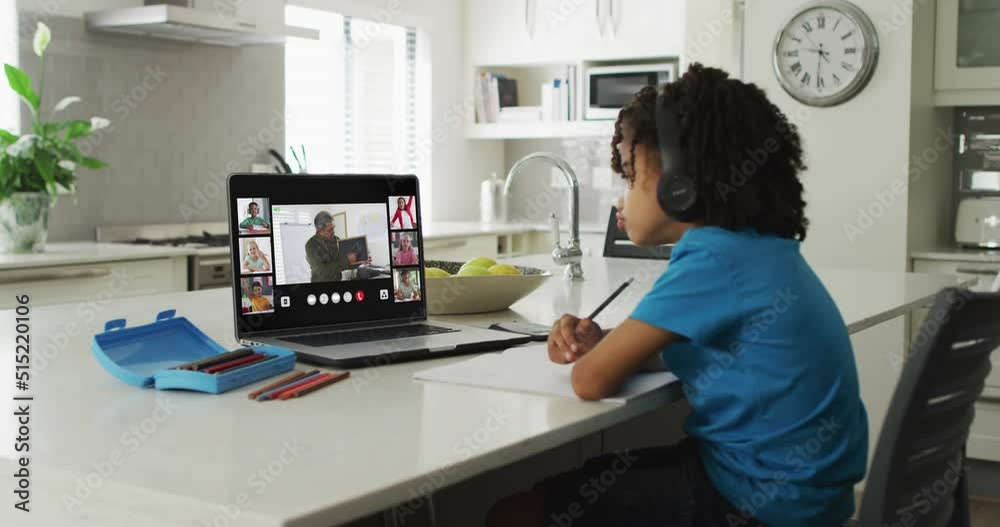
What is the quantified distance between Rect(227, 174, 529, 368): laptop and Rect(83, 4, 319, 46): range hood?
230 cm

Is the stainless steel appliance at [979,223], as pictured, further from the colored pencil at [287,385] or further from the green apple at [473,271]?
the colored pencil at [287,385]

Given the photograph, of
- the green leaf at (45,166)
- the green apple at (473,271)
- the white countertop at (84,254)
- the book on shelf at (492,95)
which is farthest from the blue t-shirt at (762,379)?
the book on shelf at (492,95)

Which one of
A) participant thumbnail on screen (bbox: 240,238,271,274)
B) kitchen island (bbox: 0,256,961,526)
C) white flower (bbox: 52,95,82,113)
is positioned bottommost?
kitchen island (bbox: 0,256,961,526)

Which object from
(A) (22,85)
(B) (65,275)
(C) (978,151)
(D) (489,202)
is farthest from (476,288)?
(D) (489,202)

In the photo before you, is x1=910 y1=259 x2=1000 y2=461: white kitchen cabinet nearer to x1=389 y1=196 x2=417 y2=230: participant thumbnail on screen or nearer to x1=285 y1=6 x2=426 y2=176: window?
x1=389 y1=196 x2=417 y2=230: participant thumbnail on screen

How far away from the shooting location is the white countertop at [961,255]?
3.96 m

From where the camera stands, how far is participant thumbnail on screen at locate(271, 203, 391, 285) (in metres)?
1.71

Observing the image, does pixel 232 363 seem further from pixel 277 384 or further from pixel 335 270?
pixel 335 270

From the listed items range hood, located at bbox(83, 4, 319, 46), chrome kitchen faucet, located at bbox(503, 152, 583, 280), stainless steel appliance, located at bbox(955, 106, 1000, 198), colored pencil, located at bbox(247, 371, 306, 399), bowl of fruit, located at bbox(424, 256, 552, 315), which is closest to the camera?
colored pencil, located at bbox(247, 371, 306, 399)

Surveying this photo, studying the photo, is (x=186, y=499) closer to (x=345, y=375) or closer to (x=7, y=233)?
(x=345, y=375)

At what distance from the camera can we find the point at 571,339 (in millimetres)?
1522

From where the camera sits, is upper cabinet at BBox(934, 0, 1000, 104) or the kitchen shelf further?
the kitchen shelf

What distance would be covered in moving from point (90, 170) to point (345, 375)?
2.95 meters

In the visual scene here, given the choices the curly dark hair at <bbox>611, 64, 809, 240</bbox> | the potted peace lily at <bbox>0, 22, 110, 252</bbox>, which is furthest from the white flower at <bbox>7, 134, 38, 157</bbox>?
the curly dark hair at <bbox>611, 64, 809, 240</bbox>
